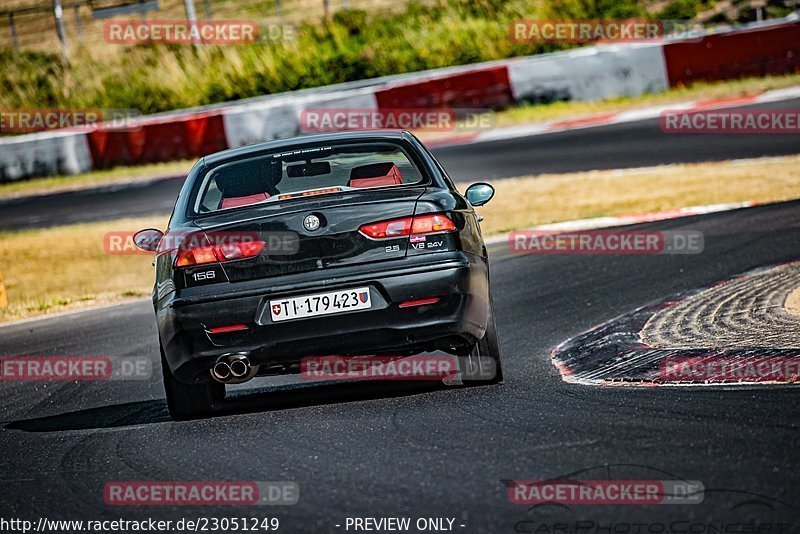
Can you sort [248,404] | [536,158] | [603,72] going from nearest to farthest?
[248,404]
[536,158]
[603,72]

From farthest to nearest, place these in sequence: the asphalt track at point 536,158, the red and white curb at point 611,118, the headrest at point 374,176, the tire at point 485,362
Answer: the red and white curb at point 611,118, the asphalt track at point 536,158, the headrest at point 374,176, the tire at point 485,362

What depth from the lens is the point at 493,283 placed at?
10.8 metres

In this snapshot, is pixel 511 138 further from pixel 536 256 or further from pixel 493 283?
pixel 493 283

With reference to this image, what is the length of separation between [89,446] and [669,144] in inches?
541

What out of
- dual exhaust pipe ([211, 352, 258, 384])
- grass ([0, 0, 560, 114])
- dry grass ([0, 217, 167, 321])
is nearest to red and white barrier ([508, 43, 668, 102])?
grass ([0, 0, 560, 114])

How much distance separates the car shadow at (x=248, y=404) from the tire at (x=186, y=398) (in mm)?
77

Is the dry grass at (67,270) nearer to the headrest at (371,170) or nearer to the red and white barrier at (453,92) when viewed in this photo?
the red and white barrier at (453,92)

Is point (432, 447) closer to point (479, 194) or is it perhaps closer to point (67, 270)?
point (479, 194)

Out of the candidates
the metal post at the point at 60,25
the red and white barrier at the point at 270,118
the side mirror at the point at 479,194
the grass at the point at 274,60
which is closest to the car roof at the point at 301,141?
the side mirror at the point at 479,194

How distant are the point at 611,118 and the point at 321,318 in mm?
16519

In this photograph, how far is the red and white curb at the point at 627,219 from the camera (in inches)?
529

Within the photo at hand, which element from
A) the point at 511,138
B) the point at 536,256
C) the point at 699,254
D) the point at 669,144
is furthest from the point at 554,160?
the point at 699,254

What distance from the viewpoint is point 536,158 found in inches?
760

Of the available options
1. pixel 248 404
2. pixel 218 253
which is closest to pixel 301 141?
pixel 218 253
